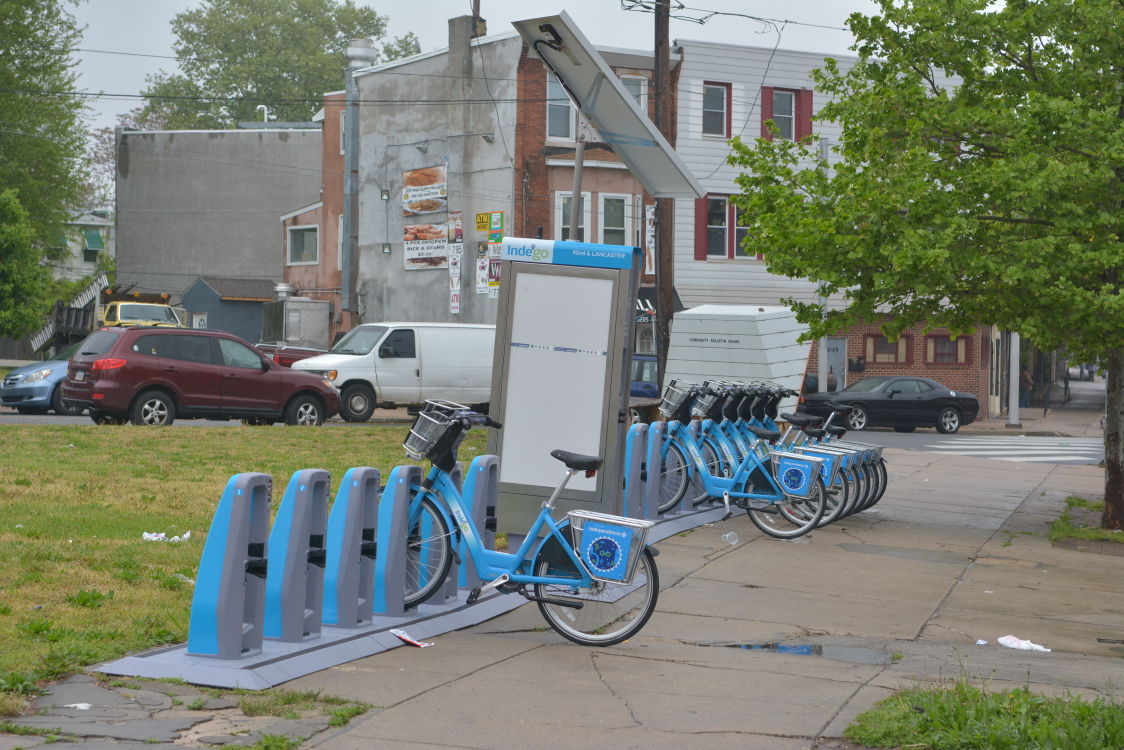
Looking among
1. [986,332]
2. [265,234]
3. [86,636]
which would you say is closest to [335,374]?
[86,636]

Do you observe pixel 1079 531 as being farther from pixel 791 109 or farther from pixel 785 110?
pixel 791 109

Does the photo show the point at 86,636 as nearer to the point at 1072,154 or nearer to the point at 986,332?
the point at 1072,154

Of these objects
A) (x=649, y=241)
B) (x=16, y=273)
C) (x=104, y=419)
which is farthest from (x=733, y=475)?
(x=16, y=273)

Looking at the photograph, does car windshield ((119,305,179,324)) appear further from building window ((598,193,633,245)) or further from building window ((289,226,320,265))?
building window ((598,193,633,245))

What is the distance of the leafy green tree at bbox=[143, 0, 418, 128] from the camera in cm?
8119

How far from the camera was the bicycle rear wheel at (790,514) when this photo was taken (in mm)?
13352

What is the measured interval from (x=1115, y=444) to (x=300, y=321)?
3057 centimetres

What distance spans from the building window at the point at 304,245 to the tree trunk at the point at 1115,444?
3436 cm

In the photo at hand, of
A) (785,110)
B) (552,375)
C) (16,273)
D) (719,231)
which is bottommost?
(552,375)

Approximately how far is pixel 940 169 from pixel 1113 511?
14.8 ft

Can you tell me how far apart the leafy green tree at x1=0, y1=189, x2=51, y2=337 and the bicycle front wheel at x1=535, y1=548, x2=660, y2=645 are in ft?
116

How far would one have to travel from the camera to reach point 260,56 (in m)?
82.8

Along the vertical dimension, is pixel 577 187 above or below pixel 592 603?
above

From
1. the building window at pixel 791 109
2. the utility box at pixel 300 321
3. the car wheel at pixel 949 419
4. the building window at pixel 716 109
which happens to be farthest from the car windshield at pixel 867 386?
the utility box at pixel 300 321
